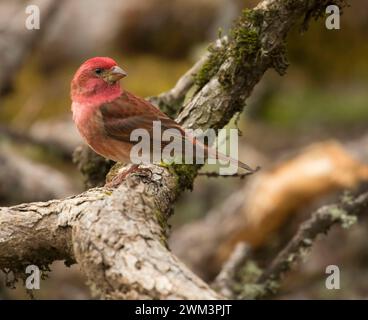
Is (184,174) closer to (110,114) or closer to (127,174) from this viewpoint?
(127,174)

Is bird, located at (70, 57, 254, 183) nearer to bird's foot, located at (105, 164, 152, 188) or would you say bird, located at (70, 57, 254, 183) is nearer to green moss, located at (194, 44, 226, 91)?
bird's foot, located at (105, 164, 152, 188)

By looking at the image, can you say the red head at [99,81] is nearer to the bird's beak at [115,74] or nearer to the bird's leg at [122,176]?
the bird's beak at [115,74]

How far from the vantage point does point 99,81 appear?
493cm

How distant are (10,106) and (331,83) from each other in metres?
4.27

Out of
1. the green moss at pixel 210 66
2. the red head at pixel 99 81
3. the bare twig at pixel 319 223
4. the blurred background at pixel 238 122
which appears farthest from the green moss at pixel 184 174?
the blurred background at pixel 238 122

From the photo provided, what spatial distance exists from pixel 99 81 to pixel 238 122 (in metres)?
3.86

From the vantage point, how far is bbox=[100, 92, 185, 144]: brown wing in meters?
4.61

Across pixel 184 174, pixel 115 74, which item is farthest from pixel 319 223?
pixel 115 74

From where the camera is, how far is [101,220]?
345cm
